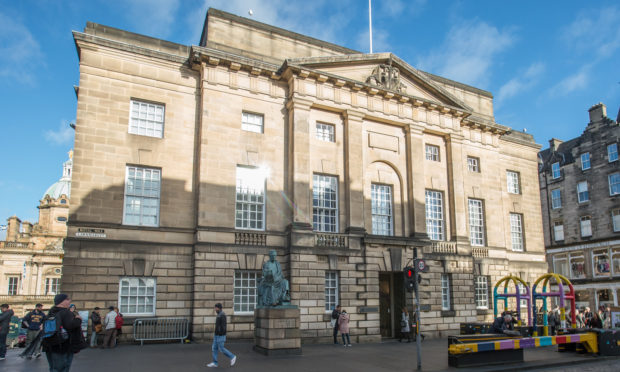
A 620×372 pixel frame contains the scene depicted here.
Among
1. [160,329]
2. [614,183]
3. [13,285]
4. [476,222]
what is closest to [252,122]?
[160,329]

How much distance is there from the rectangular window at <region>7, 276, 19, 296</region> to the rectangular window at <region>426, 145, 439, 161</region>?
2503 inches

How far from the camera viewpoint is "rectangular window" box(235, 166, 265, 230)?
21391mm

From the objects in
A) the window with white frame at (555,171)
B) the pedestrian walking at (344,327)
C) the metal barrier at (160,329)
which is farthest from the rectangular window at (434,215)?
the window with white frame at (555,171)

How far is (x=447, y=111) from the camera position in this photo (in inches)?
1072

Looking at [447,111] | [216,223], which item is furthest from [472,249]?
[216,223]

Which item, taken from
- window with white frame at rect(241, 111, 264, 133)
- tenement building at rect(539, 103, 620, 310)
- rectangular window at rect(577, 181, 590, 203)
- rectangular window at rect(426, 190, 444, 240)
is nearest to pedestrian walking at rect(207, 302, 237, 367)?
window with white frame at rect(241, 111, 264, 133)

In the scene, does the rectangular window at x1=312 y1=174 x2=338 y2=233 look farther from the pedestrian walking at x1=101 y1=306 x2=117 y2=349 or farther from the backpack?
the backpack

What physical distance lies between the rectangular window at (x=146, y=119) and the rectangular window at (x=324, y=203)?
7.72 metres

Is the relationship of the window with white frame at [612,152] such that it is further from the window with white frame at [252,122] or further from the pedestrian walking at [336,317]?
the window with white frame at [252,122]

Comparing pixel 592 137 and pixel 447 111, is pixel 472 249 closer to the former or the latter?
pixel 447 111

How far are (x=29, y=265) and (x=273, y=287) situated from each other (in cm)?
6561

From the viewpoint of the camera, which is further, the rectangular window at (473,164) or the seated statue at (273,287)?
the rectangular window at (473,164)

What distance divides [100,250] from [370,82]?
51.5 ft

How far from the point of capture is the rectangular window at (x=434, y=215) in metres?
26.0
